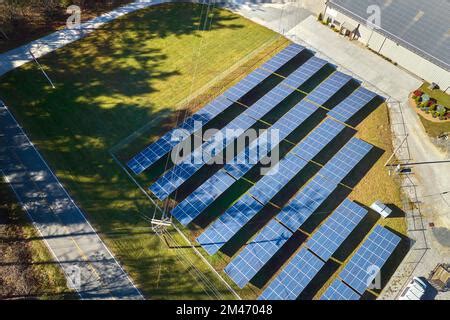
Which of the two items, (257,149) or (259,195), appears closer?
(259,195)

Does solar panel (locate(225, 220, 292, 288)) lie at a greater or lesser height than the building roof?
lesser

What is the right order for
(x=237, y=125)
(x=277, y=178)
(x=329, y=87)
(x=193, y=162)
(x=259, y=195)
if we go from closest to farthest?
(x=259, y=195) < (x=277, y=178) < (x=193, y=162) < (x=237, y=125) < (x=329, y=87)

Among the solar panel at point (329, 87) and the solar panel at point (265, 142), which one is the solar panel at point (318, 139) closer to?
the solar panel at point (265, 142)

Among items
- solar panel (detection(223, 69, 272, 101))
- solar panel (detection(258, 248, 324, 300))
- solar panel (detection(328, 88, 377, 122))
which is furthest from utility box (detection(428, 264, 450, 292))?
solar panel (detection(223, 69, 272, 101))

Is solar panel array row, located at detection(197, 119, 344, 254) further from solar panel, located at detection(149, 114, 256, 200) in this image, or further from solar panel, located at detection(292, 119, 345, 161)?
solar panel, located at detection(149, 114, 256, 200)

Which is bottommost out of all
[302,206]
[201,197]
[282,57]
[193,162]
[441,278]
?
[201,197]

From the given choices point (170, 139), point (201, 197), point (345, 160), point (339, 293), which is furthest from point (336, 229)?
point (170, 139)

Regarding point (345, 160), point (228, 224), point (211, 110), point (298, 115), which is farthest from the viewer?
point (211, 110)

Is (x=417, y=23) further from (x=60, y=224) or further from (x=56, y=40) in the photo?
(x=56, y=40)
